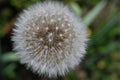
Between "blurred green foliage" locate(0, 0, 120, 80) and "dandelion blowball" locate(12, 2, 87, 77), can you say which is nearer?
"dandelion blowball" locate(12, 2, 87, 77)

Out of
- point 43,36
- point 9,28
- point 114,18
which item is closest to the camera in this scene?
point 43,36

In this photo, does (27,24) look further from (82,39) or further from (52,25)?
(82,39)

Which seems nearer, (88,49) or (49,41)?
(49,41)

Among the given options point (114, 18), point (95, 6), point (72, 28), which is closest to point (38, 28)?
point (72, 28)

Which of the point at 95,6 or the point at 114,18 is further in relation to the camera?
the point at 95,6
